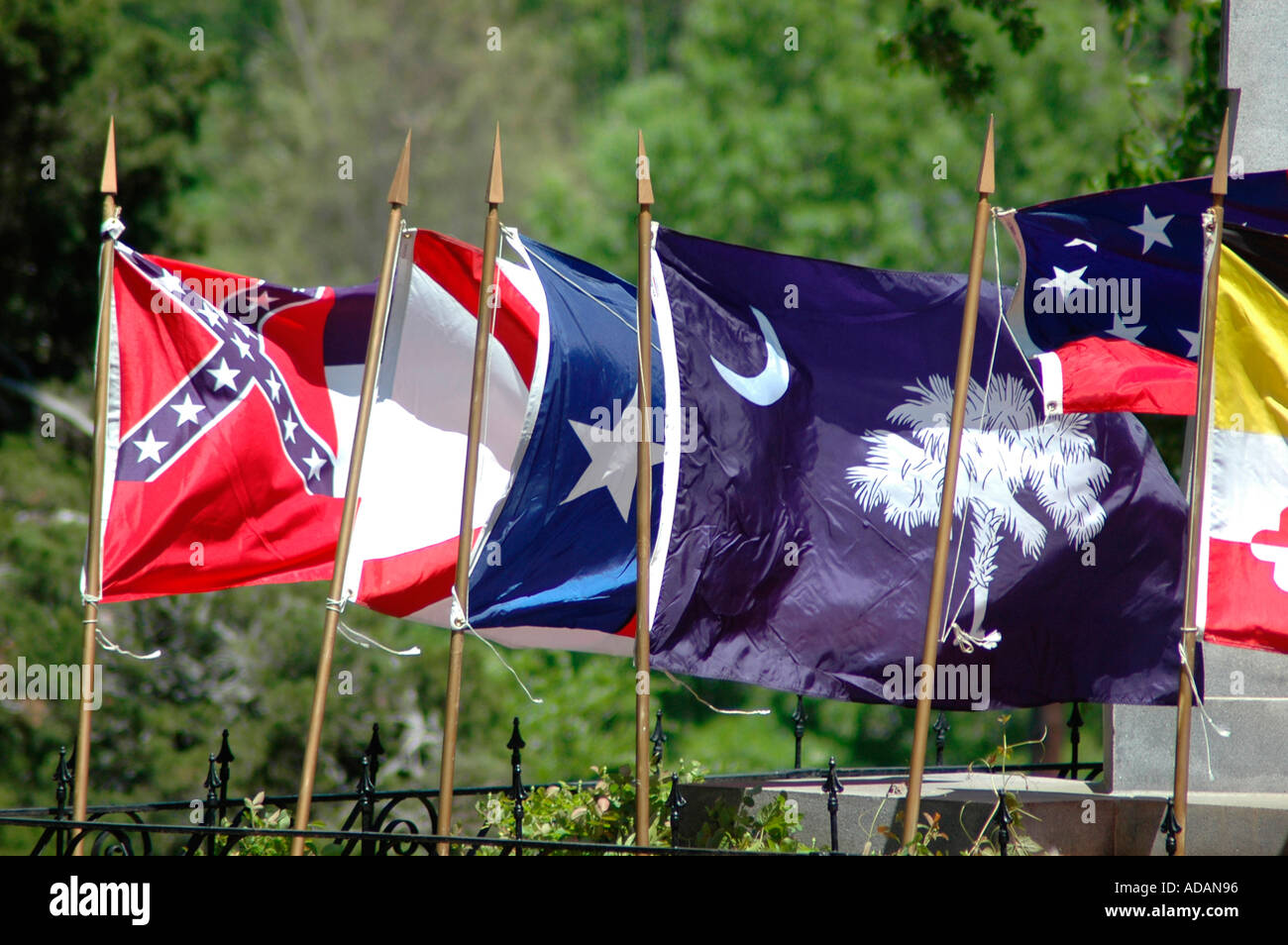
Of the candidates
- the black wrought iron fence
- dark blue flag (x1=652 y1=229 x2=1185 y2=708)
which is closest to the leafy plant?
the black wrought iron fence

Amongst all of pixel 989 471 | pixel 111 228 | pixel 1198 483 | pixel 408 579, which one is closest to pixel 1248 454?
pixel 1198 483

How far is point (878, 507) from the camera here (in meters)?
7.41

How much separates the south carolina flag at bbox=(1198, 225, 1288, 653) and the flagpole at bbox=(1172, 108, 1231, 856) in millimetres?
78

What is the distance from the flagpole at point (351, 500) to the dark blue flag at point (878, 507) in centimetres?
127

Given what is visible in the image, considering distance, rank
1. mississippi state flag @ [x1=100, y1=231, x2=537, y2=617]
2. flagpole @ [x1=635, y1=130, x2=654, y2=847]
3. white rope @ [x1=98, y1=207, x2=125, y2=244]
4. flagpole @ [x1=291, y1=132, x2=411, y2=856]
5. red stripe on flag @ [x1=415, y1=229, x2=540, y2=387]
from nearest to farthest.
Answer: flagpole @ [x1=635, y1=130, x2=654, y2=847]
flagpole @ [x1=291, y1=132, x2=411, y2=856]
white rope @ [x1=98, y1=207, x2=125, y2=244]
mississippi state flag @ [x1=100, y1=231, x2=537, y2=617]
red stripe on flag @ [x1=415, y1=229, x2=540, y2=387]

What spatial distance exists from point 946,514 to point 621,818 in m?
2.31

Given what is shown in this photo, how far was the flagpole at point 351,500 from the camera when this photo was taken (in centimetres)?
681

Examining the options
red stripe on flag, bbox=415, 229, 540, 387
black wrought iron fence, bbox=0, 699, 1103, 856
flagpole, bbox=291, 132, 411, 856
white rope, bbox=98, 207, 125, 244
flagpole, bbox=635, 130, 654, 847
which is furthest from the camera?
red stripe on flag, bbox=415, 229, 540, 387

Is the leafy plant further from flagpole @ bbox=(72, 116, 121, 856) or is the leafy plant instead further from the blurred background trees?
the blurred background trees

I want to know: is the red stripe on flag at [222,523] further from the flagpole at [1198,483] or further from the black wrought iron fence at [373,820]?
the flagpole at [1198,483]

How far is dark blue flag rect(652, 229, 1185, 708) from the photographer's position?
7184 mm

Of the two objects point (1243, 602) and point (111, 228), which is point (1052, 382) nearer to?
point (1243, 602)

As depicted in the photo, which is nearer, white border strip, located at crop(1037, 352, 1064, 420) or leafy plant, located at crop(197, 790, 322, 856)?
white border strip, located at crop(1037, 352, 1064, 420)
